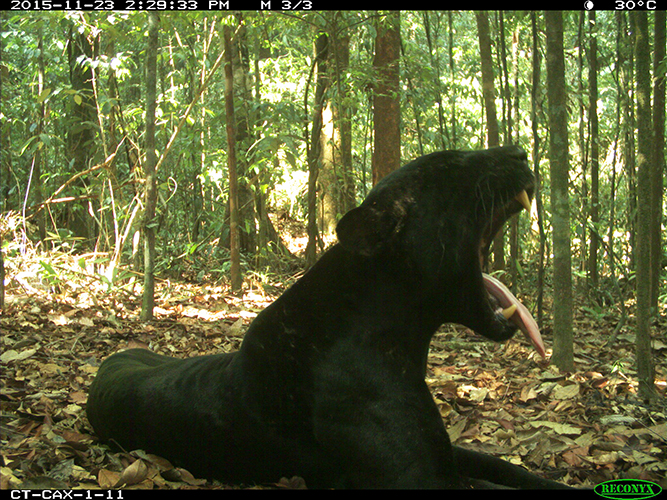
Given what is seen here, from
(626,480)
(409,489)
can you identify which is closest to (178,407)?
(409,489)

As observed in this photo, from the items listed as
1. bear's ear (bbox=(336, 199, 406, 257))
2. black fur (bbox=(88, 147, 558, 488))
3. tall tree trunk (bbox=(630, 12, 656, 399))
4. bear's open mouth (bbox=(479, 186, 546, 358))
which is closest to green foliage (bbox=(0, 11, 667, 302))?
tall tree trunk (bbox=(630, 12, 656, 399))

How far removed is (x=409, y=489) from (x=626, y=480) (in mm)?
958

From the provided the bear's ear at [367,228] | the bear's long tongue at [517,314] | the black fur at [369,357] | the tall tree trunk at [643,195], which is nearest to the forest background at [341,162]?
the tall tree trunk at [643,195]

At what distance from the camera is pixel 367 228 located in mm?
1915

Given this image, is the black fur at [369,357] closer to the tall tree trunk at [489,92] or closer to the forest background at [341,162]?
the forest background at [341,162]

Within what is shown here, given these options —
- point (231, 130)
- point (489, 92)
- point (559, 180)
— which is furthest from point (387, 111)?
point (559, 180)

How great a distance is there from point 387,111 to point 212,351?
286 centimetres

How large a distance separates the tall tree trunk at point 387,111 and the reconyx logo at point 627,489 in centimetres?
374

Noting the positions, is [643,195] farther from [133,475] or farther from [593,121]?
[593,121]

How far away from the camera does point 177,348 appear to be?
4.29 m

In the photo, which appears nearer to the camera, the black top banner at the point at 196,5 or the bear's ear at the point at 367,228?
the bear's ear at the point at 367,228

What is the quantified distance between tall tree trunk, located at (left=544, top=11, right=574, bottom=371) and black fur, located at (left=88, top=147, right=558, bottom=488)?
1.41m

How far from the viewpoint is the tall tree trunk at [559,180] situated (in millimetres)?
3393

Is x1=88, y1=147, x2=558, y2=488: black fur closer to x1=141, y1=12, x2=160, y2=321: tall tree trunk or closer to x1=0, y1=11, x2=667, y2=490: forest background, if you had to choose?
x1=0, y1=11, x2=667, y2=490: forest background
